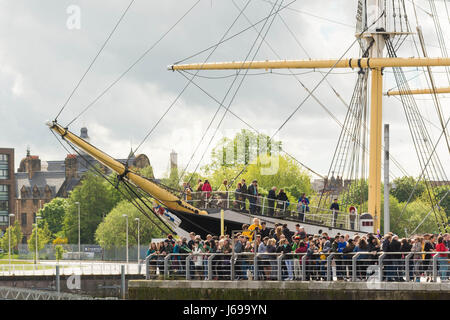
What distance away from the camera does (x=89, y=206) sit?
127312mm

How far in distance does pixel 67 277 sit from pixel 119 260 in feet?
110

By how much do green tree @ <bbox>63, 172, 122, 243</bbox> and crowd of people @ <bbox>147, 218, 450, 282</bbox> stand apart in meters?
89.8

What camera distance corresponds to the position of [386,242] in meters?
30.0

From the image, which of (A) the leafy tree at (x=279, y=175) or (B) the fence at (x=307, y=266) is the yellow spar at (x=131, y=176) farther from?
(A) the leafy tree at (x=279, y=175)

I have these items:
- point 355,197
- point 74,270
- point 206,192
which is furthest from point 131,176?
point 355,197

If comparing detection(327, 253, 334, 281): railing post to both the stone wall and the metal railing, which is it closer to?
the stone wall

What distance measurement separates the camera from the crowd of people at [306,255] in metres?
29.8

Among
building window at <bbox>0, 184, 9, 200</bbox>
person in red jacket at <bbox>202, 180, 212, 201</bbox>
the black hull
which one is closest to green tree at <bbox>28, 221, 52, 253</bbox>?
building window at <bbox>0, 184, 9, 200</bbox>

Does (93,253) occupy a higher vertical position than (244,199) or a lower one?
lower

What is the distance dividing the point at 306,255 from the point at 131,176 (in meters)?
13.9

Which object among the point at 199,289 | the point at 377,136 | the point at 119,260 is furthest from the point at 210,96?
the point at 119,260

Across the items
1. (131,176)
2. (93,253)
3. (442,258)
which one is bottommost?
(93,253)

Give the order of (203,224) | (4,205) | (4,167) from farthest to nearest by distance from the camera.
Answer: (4,205) → (4,167) → (203,224)

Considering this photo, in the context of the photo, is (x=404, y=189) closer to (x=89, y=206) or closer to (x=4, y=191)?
(x=89, y=206)
